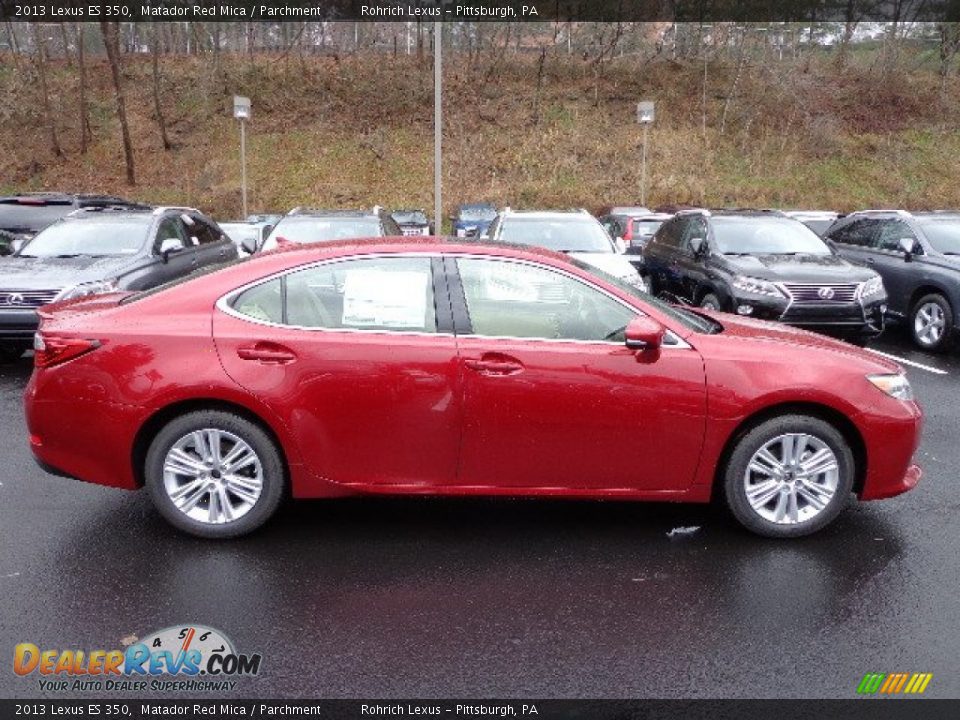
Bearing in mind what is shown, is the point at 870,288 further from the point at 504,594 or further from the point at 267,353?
the point at 267,353

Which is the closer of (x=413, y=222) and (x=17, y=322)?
(x=17, y=322)

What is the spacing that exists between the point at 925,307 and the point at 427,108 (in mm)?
31876

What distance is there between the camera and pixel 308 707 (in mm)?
3154

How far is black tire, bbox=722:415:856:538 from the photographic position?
4434 mm

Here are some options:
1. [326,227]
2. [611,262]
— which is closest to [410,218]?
[326,227]

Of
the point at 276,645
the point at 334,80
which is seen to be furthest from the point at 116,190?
the point at 276,645

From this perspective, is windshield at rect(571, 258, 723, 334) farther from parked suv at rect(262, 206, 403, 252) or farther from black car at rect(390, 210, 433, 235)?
black car at rect(390, 210, 433, 235)

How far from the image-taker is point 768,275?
30.8ft

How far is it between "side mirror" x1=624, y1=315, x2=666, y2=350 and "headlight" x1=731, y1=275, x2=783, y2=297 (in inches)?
213

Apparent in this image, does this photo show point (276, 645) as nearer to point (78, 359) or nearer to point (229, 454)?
point (229, 454)

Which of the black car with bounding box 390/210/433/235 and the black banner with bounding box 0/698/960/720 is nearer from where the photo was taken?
the black banner with bounding box 0/698/960/720

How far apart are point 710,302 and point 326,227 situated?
516 centimetres

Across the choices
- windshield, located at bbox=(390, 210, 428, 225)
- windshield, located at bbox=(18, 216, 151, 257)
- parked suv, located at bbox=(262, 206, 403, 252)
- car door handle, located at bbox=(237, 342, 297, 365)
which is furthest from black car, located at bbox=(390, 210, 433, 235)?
car door handle, located at bbox=(237, 342, 297, 365)

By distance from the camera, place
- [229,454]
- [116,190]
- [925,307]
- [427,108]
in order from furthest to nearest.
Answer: [427,108]
[116,190]
[925,307]
[229,454]
